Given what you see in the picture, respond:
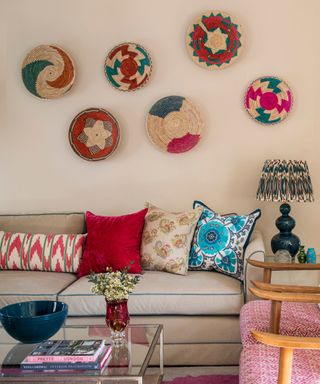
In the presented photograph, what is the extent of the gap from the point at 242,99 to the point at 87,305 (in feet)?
5.97

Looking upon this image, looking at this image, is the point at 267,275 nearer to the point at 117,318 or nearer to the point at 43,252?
the point at 117,318

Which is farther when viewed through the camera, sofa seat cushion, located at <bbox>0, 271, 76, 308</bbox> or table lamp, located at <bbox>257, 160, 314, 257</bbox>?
table lamp, located at <bbox>257, 160, 314, 257</bbox>

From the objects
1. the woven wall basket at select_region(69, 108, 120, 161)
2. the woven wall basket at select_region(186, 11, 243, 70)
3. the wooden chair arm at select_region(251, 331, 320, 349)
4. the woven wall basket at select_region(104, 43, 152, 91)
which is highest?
the woven wall basket at select_region(186, 11, 243, 70)

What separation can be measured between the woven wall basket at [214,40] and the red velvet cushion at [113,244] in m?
1.18

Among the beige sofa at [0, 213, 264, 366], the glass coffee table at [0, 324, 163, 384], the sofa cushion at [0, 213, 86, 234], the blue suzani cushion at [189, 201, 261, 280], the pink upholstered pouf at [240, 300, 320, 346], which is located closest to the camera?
the glass coffee table at [0, 324, 163, 384]

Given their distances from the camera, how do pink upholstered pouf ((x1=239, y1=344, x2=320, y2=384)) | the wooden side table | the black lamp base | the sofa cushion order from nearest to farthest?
pink upholstered pouf ((x1=239, y1=344, x2=320, y2=384)), the wooden side table, the black lamp base, the sofa cushion

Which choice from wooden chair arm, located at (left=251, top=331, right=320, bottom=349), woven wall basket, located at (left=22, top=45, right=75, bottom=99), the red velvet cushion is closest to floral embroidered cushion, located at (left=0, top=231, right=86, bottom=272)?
the red velvet cushion

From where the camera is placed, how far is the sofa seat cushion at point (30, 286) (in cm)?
305

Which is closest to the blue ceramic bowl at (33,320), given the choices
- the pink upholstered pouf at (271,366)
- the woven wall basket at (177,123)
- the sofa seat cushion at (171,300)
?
the sofa seat cushion at (171,300)

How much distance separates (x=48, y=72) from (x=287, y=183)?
6.12 feet

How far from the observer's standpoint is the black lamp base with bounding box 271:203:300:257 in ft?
11.7

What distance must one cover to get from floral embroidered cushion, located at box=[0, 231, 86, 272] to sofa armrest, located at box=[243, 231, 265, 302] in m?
1.08

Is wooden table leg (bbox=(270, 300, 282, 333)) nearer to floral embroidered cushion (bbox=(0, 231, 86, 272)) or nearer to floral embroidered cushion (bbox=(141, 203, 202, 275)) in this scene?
floral embroidered cushion (bbox=(141, 203, 202, 275))

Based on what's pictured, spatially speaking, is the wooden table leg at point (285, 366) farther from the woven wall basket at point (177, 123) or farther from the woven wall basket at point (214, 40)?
the woven wall basket at point (214, 40)
